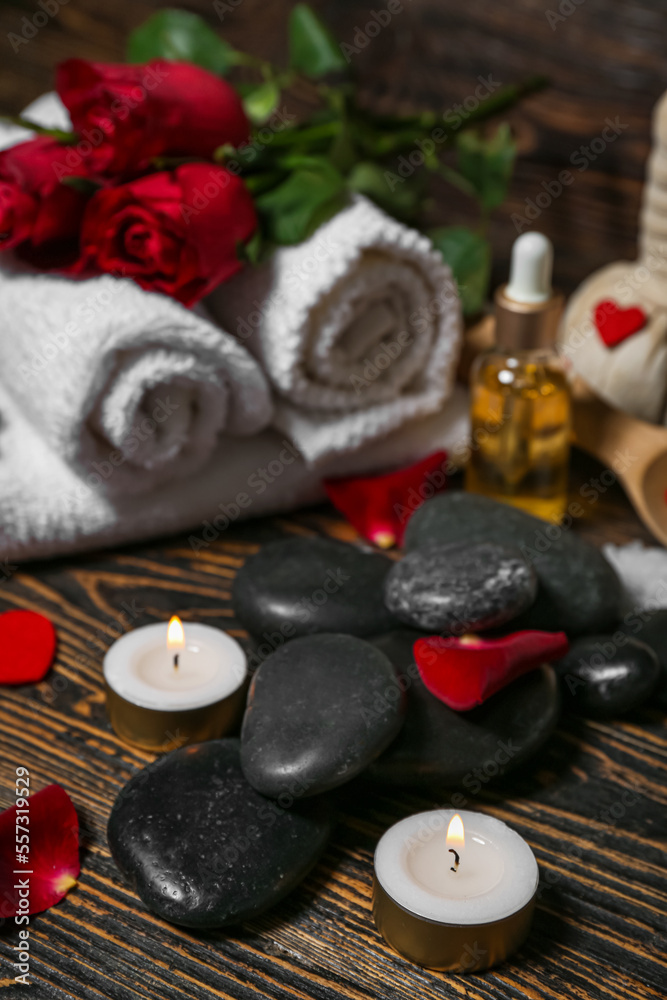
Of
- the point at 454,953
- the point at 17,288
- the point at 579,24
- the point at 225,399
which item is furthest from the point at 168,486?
the point at 579,24

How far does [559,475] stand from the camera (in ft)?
3.01

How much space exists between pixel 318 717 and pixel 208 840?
0.10 metres

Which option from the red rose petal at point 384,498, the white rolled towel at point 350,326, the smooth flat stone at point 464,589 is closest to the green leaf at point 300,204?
the white rolled towel at point 350,326

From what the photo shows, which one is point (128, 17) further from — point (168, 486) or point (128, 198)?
point (168, 486)

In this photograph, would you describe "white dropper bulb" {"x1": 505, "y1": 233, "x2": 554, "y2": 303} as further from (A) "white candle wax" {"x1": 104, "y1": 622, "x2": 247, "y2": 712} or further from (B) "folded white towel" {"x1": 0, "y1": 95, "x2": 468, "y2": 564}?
(A) "white candle wax" {"x1": 104, "y1": 622, "x2": 247, "y2": 712}

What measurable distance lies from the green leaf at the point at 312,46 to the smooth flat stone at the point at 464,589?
23.2 inches

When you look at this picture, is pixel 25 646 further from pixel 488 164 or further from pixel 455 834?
pixel 488 164

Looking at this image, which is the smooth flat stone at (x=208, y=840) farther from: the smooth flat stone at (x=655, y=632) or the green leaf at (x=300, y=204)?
the green leaf at (x=300, y=204)

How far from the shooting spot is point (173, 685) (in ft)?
2.22

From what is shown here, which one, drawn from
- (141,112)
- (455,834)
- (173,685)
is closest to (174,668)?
(173,685)

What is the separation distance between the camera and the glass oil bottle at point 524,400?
2.72 ft

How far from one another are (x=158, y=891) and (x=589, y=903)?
10.3 inches

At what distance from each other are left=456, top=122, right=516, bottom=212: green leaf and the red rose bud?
559 mm

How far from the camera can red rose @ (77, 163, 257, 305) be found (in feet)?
2.62
